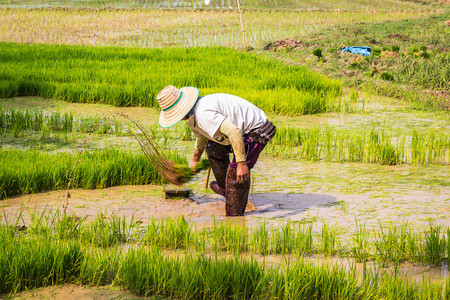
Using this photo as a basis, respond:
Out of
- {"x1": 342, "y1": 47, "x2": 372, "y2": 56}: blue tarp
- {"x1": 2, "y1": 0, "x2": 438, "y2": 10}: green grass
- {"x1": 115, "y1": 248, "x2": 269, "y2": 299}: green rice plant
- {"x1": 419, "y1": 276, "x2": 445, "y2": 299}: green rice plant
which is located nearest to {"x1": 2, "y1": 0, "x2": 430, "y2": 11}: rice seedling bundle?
{"x1": 2, "y1": 0, "x2": 438, "y2": 10}: green grass

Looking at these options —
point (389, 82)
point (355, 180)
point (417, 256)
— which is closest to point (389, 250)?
point (417, 256)

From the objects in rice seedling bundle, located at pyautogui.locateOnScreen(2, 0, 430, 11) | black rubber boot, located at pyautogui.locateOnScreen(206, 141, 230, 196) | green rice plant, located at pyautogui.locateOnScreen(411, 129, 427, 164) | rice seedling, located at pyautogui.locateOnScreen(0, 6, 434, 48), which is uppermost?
rice seedling bundle, located at pyautogui.locateOnScreen(2, 0, 430, 11)

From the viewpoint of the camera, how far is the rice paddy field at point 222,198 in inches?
90.7

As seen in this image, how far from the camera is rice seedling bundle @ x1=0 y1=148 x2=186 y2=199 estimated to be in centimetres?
378

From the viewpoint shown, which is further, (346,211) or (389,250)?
(346,211)

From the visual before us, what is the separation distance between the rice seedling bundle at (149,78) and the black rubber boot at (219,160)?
11.1ft

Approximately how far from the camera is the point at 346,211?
134 inches

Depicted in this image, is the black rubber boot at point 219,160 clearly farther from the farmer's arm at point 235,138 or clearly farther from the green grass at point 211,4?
the green grass at point 211,4

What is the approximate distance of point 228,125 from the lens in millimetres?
2938

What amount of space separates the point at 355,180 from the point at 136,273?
8.23 feet

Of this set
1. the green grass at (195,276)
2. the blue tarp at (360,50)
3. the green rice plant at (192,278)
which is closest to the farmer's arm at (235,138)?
the green grass at (195,276)

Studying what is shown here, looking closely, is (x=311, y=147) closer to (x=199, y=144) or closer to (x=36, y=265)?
(x=199, y=144)

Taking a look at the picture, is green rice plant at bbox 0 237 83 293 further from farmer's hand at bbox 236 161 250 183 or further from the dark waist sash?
the dark waist sash

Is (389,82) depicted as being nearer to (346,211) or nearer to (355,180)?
(355,180)
